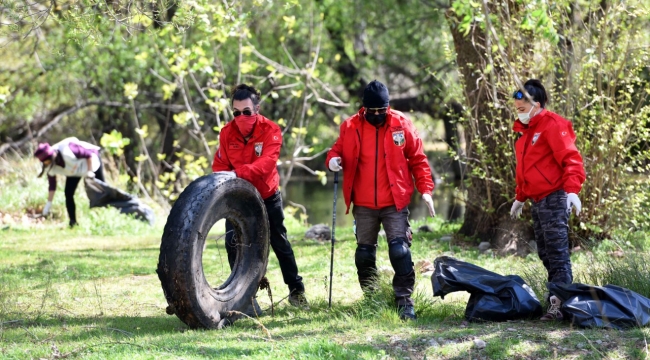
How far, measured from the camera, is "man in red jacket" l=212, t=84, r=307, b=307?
6.52m

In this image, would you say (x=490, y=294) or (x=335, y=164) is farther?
(x=335, y=164)

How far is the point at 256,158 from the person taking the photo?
664 cm

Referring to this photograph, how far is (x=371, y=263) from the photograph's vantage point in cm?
659

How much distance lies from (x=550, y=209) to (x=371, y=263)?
1435 millimetres

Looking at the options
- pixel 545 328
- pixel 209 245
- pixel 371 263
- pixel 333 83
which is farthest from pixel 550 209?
pixel 333 83

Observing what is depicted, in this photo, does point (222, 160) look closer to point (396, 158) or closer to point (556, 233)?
point (396, 158)

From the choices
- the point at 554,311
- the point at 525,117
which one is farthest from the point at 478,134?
the point at 554,311

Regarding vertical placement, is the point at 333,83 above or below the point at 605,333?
above

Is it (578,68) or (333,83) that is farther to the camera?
(333,83)

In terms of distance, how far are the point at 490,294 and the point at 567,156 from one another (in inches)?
45.1

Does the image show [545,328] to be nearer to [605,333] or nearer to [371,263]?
[605,333]

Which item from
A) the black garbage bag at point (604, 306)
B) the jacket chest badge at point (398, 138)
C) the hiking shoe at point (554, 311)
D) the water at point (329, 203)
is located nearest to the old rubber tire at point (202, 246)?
the jacket chest badge at point (398, 138)

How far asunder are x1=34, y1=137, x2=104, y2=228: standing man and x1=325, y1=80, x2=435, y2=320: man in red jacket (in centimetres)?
738

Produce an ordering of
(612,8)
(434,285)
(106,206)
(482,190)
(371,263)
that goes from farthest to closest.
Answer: (106,206) → (482,190) → (612,8) → (371,263) → (434,285)
